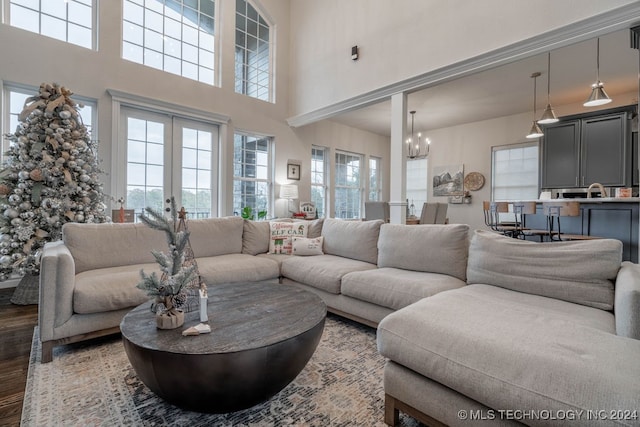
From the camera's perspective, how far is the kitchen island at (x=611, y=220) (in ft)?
11.9

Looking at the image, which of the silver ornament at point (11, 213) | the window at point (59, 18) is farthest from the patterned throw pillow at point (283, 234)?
the window at point (59, 18)

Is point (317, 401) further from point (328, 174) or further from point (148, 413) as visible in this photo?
point (328, 174)

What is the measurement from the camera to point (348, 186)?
7.78 metres

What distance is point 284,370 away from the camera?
1365 mm

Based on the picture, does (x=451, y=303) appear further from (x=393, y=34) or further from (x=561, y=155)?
(x=561, y=155)

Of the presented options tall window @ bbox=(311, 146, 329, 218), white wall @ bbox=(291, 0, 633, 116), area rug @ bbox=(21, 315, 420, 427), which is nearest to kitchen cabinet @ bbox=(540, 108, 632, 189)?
white wall @ bbox=(291, 0, 633, 116)

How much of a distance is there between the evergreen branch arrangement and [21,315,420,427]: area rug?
48 centimetres

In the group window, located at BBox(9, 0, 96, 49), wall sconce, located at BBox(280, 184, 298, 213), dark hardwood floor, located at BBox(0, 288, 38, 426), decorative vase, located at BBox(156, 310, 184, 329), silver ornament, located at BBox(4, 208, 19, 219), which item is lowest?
dark hardwood floor, located at BBox(0, 288, 38, 426)

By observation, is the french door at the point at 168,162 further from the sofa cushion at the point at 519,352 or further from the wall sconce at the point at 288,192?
the sofa cushion at the point at 519,352

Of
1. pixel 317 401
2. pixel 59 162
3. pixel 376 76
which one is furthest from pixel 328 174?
pixel 317 401

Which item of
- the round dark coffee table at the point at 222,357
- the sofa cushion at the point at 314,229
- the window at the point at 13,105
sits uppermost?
the window at the point at 13,105

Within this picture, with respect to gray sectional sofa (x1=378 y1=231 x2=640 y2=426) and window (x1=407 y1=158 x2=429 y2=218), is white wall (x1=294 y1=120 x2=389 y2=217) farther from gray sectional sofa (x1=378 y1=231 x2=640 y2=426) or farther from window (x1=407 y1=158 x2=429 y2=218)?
gray sectional sofa (x1=378 y1=231 x2=640 y2=426)

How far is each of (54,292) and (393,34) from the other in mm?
4767

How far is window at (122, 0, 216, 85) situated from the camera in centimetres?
447
